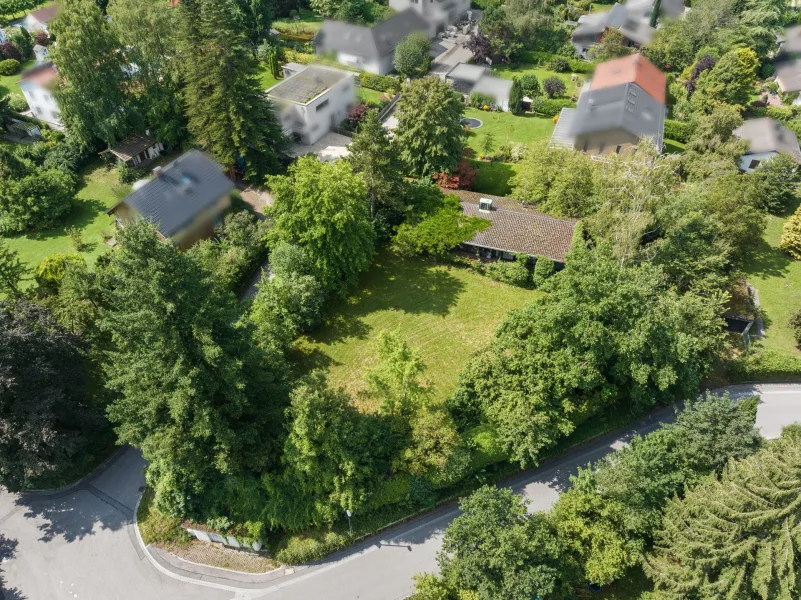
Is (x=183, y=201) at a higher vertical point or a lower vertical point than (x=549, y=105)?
higher

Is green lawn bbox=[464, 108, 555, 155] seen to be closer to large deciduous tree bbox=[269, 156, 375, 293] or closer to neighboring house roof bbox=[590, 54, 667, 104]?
neighboring house roof bbox=[590, 54, 667, 104]

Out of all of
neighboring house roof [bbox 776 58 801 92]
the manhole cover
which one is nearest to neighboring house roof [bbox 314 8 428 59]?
the manhole cover

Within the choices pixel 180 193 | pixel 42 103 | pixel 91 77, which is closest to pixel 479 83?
pixel 180 193

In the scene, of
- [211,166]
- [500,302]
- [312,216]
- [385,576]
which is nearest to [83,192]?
[211,166]

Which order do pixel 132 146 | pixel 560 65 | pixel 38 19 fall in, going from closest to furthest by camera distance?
1. pixel 132 146
2. pixel 38 19
3. pixel 560 65

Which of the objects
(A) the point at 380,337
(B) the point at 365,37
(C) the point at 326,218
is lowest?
(A) the point at 380,337

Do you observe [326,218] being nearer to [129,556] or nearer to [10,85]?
[129,556]

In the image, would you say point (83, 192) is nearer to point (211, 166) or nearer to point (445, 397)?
point (211, 166)

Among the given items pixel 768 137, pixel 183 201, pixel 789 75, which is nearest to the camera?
pixel 183 201
